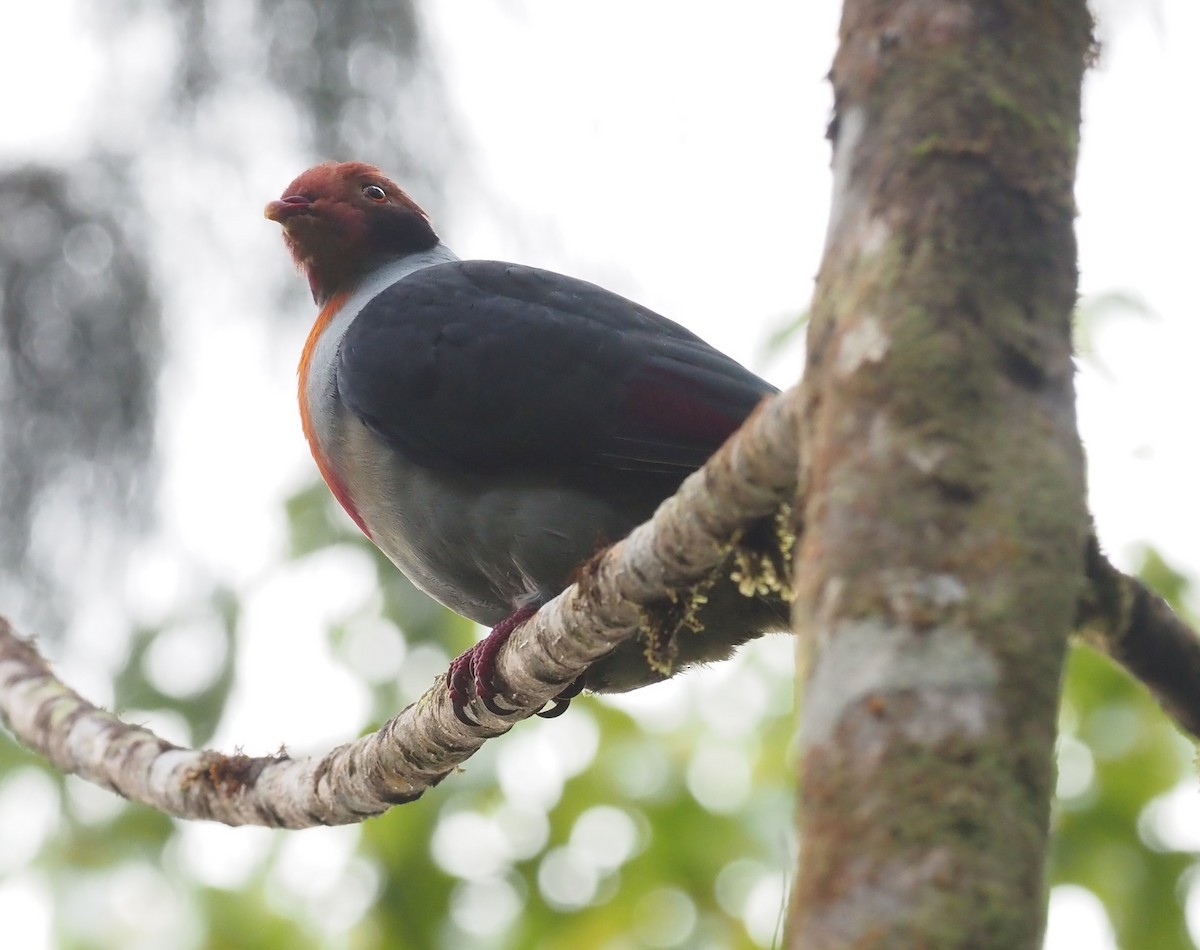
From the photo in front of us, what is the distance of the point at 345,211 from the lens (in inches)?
173

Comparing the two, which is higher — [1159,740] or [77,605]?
[1159,740]

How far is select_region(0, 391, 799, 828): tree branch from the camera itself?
5.77 ft

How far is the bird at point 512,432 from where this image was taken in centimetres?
321

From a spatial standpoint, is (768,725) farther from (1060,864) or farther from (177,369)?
(177,369)

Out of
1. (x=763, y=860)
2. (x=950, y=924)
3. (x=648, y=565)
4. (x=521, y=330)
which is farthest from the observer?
(x=763, y=860)

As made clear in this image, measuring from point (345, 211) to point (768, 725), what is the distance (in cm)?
248

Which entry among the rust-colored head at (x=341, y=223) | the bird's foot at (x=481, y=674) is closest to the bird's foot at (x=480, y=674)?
the bird's foot at (x=481, y=674)

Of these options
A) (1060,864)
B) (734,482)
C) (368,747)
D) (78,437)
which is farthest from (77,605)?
(734,482)

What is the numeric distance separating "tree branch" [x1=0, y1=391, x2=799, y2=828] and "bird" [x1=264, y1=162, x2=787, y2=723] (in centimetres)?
20

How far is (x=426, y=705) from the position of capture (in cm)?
309

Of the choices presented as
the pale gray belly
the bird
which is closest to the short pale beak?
the bird

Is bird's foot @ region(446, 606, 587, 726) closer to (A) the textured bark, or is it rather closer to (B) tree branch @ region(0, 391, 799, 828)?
(B) tree branch @ region(0, 391, 799, 828)

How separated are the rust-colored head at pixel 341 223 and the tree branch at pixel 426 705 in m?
1.49

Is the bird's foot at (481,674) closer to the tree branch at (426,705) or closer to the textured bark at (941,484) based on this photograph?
the tree branch at (426,705)
